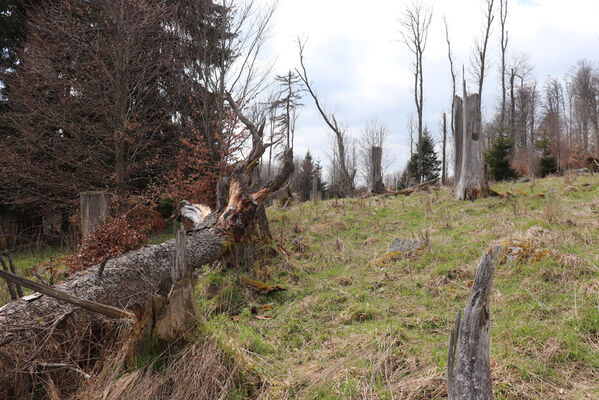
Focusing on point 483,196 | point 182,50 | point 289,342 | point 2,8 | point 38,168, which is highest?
point 2,8

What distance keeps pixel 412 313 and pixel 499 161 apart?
1501cm

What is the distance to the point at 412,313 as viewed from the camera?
3965 mm

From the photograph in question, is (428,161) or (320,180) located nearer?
(428,161)

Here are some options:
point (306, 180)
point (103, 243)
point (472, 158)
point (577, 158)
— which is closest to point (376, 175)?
point (472, 158)

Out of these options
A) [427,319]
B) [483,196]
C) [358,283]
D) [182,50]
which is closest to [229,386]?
[427,319]

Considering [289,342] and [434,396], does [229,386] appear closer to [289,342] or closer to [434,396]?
[289,342]

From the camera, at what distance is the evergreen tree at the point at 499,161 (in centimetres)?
1591

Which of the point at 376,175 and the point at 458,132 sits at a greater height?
the point at 458,132

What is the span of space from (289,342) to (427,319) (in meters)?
1.50

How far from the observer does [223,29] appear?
11.2 m

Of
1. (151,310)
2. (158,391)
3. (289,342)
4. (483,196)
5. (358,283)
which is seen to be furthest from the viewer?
(483,196)

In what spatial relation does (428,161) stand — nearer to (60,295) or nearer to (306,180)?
(306,180)

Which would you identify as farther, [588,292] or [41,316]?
[588,292]

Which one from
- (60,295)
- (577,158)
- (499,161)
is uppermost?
(577,158)
